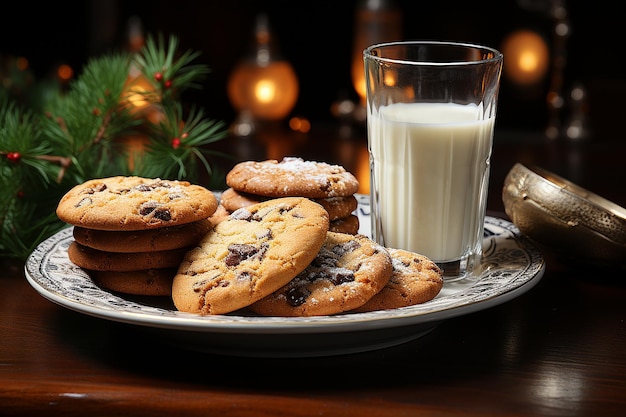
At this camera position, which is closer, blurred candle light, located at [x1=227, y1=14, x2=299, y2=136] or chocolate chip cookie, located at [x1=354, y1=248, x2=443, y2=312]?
chocolate chip cookie, located at [x1=354, y1=248, x2=443, y2=312]

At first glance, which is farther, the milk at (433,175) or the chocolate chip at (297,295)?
the milk at (433,175)

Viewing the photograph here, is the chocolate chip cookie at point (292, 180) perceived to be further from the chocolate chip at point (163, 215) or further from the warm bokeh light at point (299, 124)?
the warm bokeh light at point (299, 124)

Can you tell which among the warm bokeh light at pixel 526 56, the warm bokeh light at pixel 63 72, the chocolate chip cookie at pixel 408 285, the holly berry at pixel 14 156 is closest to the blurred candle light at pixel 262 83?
the warm bokeh light at pixel 63 72

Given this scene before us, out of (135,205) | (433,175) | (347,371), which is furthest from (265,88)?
(347,371)

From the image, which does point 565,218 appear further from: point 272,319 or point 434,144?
point 272,319

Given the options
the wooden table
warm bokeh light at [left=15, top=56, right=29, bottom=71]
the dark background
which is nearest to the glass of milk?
the wooden table

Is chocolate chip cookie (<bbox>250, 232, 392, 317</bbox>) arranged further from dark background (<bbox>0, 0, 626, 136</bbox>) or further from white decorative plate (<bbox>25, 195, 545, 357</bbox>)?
dark background (<bbox>0, 0, 626, 136</bbox>)

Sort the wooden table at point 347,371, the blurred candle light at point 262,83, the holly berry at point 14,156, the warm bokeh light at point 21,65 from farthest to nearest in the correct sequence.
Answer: the blurred candle light at point 262,83 < the warm bokeh light at point 21,65 < the holly berry at point 14,156 < the wooden table at point 347,371
